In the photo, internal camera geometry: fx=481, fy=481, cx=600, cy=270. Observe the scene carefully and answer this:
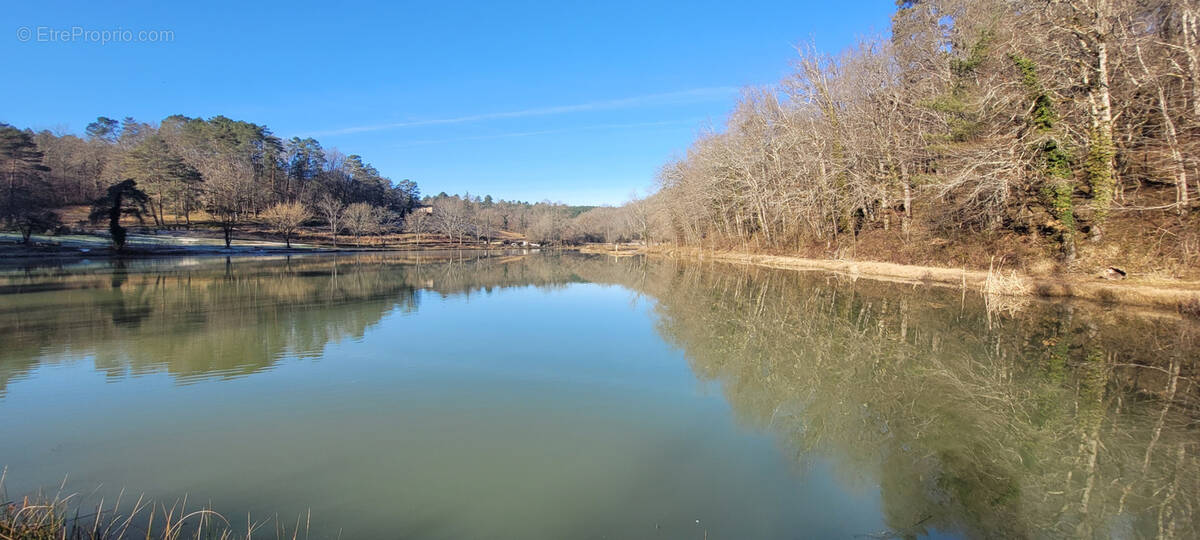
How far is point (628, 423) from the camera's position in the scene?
5.71 m

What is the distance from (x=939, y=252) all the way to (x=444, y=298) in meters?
20.6

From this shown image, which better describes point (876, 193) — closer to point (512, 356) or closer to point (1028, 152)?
point (1028, 152)

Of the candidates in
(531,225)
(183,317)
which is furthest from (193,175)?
(531,225)

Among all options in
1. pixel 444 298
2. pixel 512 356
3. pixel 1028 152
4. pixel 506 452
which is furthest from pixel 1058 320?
pixel 444 298

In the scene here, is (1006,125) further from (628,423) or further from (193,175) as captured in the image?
(193,175)

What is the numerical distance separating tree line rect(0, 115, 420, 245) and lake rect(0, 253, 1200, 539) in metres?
37.4

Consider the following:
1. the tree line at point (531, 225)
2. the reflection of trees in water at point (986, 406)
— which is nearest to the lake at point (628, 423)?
the reflection of trees in water at point (986, 406)

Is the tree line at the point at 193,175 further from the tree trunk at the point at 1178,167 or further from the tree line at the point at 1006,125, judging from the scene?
the tree trunk at the point at 1178,167

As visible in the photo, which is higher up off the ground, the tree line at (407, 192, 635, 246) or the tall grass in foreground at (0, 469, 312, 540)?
the tree line at (407, 192, 635, 246)

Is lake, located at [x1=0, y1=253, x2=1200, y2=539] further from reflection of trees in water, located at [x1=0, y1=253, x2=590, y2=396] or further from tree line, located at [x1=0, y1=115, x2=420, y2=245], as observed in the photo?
tree line, located at [x1=0, y1=115, x2=420, y2=245]

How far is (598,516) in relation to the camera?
3.73 m

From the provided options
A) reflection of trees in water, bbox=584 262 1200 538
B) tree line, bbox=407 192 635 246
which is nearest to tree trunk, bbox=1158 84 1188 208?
reflection of trees in water, bbox=584 262 1200 538

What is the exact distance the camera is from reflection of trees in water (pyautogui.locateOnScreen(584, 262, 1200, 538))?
152 inches

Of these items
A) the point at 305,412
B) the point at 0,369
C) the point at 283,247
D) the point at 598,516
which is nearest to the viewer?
the point at 598,516
